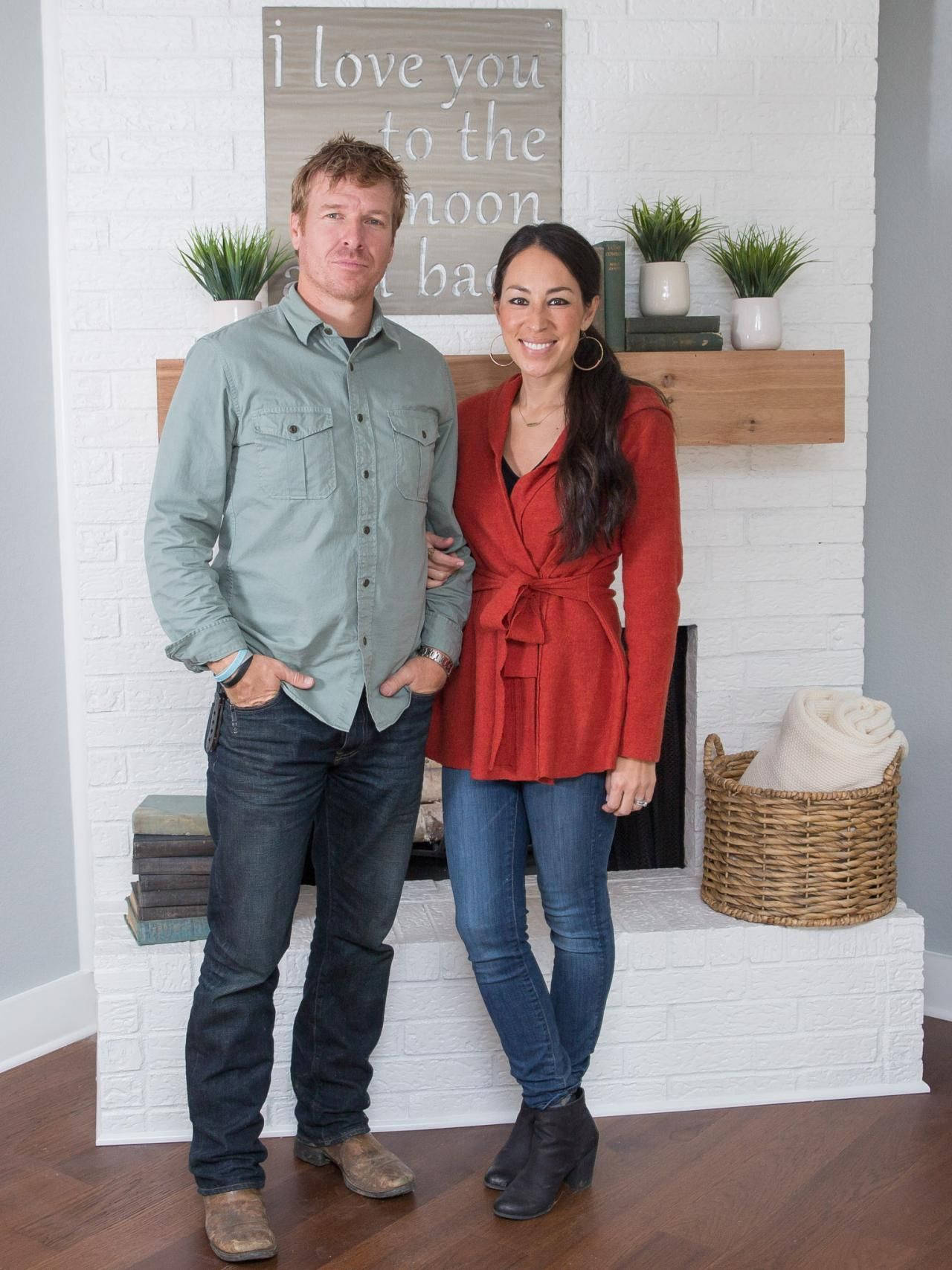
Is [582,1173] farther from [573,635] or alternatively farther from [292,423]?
[292,423]

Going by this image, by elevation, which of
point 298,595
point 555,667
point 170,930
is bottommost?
point 170,930

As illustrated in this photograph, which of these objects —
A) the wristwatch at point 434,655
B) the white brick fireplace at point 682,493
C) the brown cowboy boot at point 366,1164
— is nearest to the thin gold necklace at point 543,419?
the wristwatch at point 434,655

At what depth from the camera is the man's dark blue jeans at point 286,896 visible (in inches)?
70.6

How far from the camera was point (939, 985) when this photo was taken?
2787mm

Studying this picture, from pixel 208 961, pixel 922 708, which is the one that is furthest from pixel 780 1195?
pixel 922 708

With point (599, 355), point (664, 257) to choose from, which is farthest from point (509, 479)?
point (664, 257)

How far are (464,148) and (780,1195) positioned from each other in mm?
1957

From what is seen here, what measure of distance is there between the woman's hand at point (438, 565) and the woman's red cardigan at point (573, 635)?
0.24 ft

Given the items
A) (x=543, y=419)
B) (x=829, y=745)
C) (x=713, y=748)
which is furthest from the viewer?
(x=713, y=748)

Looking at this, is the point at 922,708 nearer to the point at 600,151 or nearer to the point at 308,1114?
the point at 600,151

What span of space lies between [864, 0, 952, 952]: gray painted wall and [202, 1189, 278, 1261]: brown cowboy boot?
165cm

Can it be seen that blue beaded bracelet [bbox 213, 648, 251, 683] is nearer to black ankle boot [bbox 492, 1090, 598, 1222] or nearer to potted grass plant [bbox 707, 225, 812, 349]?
black ankle boot [bbox 492, 1090, 598, 1222]

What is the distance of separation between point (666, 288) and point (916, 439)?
72 cm

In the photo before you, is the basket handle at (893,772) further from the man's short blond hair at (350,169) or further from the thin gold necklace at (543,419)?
the man's short blond hair at (350,169)
